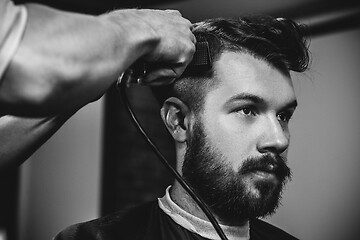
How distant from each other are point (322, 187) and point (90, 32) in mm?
3188

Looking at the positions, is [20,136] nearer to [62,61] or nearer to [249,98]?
[62,61]

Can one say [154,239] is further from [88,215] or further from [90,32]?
→ [88,215]

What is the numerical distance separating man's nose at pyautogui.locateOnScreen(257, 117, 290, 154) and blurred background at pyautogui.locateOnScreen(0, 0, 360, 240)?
2.06m

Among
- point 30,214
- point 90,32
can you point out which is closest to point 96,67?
point 90,32

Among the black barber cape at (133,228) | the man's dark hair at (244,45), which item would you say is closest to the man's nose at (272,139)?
the man's dark hair at (244,45)

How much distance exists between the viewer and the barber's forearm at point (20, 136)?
123cm

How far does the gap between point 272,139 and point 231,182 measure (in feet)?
0.63

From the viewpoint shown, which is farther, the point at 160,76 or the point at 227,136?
the point at 227,136

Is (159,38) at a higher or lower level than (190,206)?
higher

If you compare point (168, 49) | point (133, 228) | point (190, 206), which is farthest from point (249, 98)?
point (168, 49)

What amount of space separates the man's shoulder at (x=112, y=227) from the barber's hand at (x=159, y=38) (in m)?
0.68

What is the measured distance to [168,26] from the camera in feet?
3.17

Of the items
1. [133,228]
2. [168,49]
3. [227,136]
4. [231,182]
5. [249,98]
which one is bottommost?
[133,228]

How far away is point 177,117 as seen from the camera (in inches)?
70.0
